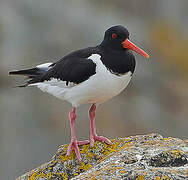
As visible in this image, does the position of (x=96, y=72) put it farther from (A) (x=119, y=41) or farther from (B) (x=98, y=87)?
(A) (x=119, y=41)

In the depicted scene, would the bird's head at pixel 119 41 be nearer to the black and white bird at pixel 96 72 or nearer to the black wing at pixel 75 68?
the black and white bird at pixel 96 72

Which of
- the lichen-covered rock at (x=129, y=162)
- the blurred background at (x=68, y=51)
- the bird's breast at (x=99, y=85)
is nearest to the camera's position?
the lichen-covered rock at (x=129, y=162)

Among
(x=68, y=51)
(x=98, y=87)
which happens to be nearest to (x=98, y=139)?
(x=98, y=87)

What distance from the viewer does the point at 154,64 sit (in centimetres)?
1471

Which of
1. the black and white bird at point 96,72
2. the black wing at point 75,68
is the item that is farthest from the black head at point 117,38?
the black wing at point 75,68

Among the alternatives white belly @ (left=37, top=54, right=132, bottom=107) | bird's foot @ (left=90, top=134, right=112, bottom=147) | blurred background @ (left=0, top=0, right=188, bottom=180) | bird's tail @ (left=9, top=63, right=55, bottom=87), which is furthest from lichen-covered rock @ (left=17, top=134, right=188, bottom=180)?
blurred background @ (left=0, top=0, right=188, bottom=180)

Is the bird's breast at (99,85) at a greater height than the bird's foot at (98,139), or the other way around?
the bird's breast at (99,85)

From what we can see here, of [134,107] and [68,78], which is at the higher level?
[68,78]

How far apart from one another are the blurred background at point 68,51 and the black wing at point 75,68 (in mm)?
5650

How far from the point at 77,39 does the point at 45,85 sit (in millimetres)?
8124

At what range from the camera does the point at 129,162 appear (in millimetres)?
4652

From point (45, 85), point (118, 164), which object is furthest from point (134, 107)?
point (118, 164)

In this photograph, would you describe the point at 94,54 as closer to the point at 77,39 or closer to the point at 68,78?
the point at 68,78

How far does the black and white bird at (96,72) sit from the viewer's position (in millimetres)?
6152
